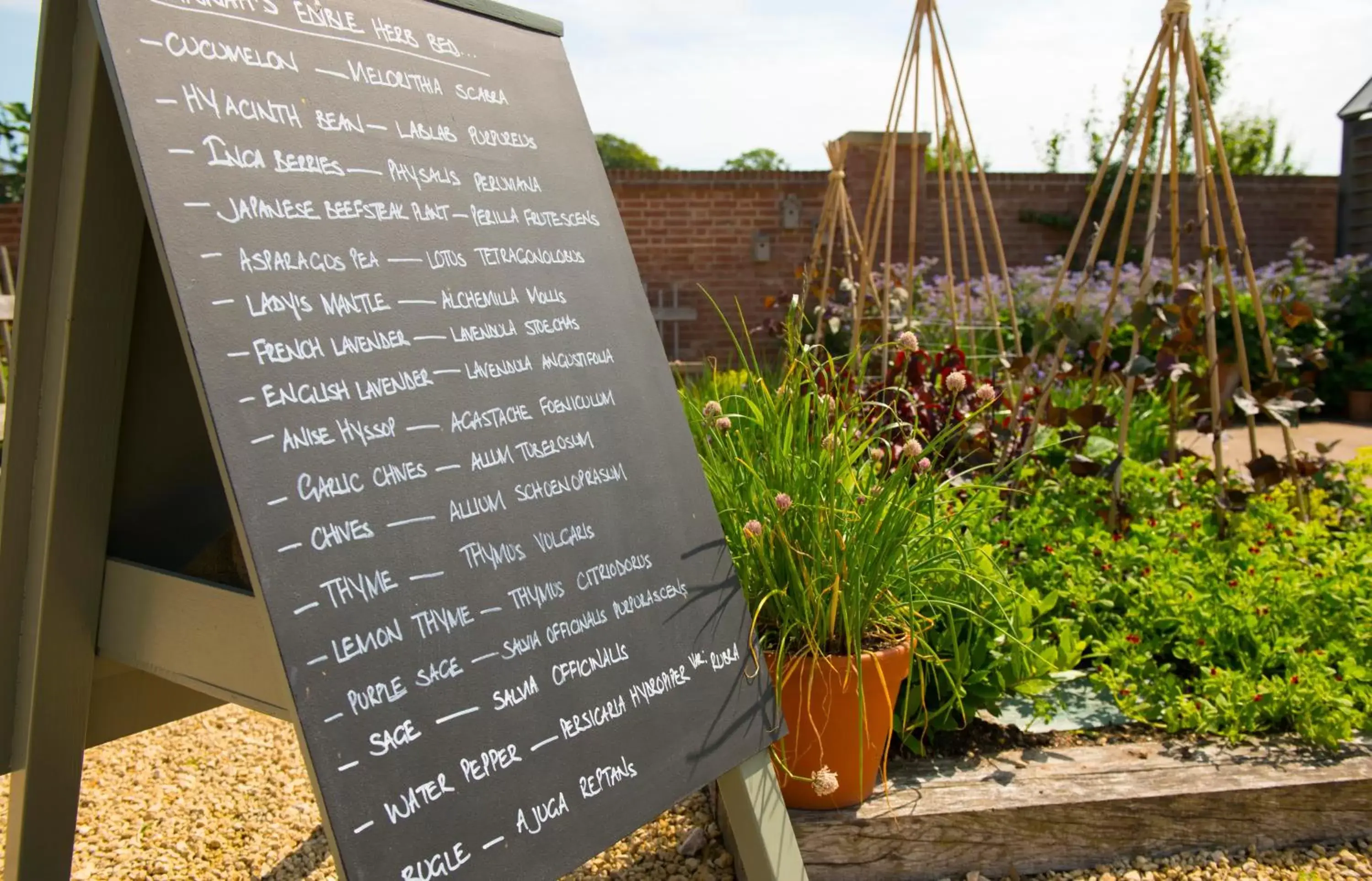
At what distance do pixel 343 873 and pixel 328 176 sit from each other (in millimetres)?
890

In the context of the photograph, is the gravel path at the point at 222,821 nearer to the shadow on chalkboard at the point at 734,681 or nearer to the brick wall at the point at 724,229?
the shadow on chalkboard at the point at 734,681

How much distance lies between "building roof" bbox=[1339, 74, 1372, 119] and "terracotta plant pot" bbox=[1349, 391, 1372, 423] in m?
2.98

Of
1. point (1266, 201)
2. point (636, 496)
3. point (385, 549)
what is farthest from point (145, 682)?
point (1266, 201)

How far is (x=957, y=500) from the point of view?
8.53 ft

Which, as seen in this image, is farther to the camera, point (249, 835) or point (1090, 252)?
point (1090, 252)

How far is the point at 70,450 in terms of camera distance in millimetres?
1547

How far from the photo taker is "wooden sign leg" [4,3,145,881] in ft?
4.63

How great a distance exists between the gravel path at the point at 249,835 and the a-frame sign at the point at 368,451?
0.58 m

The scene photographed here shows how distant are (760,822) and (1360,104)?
9.90 m

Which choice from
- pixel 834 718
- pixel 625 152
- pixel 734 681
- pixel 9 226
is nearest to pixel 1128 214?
pixel 834 718

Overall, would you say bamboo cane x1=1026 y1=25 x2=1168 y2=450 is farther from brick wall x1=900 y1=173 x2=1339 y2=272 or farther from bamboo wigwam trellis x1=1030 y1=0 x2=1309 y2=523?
brick wall x1=900 y1=173 x2=1339 y2=272

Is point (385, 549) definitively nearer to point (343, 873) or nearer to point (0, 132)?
point (343, 873)

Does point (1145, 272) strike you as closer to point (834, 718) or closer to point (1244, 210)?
point (834, 718)

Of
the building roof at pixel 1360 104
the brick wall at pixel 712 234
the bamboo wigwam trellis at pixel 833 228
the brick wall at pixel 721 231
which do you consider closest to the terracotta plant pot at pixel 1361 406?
the brick wall at pixel 721 231
